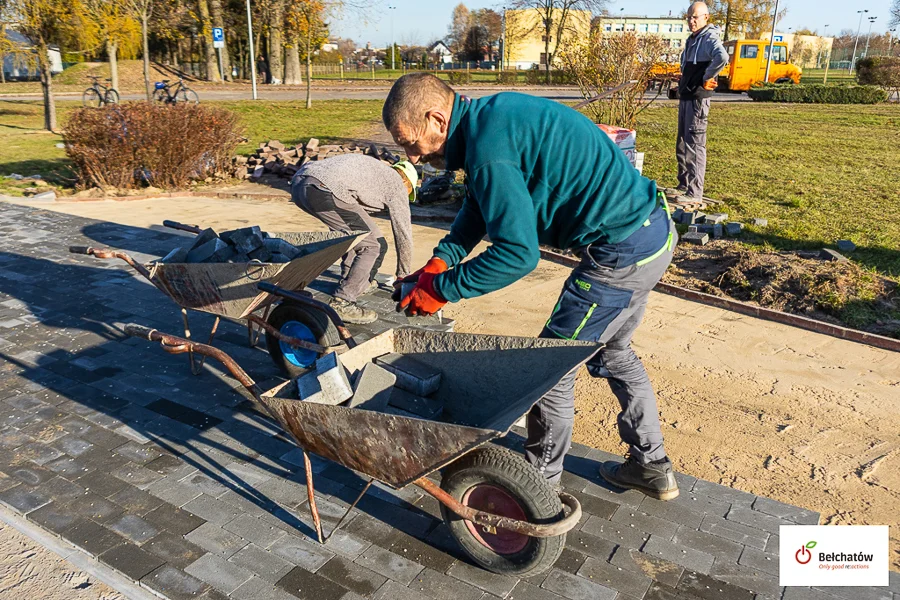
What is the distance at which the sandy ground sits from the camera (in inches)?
101

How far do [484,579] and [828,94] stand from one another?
2504 centimetres

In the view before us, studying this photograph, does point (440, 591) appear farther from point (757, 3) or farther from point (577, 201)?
point (757, 3)

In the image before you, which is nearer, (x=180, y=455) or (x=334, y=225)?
(x=180, y=455)

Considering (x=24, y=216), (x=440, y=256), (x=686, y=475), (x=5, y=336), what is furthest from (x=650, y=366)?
(x=24, y=216)

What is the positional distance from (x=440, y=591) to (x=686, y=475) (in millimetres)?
1380

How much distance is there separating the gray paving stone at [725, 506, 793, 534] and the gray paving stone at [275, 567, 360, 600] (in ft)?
5.37

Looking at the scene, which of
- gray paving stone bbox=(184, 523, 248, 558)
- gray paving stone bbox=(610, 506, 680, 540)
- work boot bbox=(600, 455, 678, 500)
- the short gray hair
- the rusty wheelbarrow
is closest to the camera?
the rusty wheelbarrow

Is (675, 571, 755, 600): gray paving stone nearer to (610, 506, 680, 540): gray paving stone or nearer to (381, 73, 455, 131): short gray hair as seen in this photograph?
(610, 506, 680, 540): gray paving stone

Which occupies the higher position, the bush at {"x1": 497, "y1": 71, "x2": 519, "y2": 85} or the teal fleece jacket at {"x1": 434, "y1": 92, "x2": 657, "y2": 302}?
the bush at {"x1": 497, "y1": 71, "x2": 519, "y2": 85}

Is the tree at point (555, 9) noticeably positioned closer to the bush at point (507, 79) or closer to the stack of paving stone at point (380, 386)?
the bush at point (507, 79)

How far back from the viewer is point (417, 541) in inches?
113

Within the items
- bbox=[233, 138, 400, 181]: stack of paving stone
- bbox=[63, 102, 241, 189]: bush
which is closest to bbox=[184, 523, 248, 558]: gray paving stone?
bbox=[63, 102, 241, 189]: bush

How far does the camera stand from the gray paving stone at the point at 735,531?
2.84 m

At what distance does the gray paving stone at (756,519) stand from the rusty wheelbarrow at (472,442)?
0.94 metres
